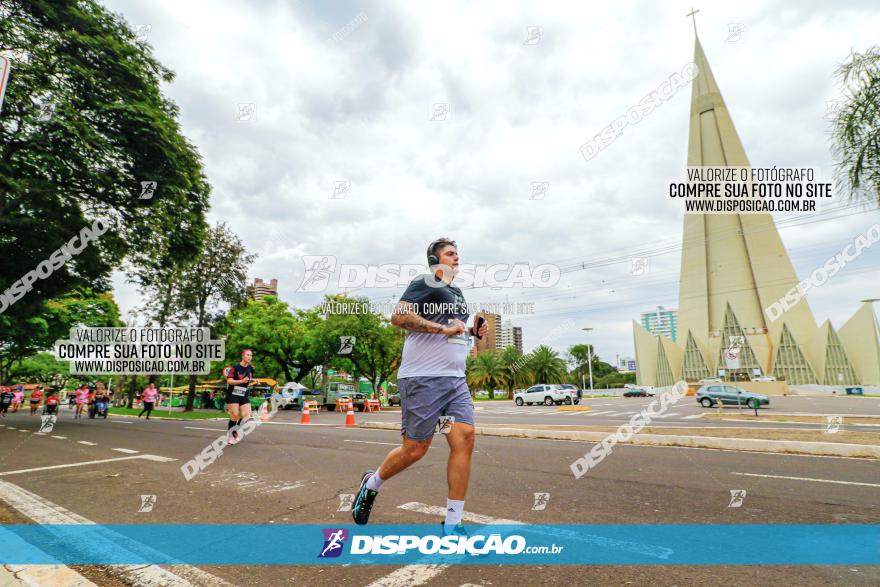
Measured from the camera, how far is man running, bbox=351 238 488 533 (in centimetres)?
291

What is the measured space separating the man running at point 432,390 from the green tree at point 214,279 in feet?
90.4

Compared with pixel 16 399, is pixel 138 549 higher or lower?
higher

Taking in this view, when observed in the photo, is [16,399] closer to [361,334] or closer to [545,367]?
[361,334]

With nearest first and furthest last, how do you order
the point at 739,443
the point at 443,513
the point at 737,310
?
the point at 443,513, the point at 739,443, the point at 737,310

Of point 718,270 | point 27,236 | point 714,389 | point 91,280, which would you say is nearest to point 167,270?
point 91,280

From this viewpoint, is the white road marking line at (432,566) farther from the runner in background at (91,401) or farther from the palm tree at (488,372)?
the palm tree at (488,372)

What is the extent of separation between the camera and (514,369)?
62.2 m

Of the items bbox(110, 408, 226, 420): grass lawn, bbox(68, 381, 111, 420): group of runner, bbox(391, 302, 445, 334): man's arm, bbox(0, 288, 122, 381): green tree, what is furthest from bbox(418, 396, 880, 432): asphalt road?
bbox(0, 288, 122, 381): green tree

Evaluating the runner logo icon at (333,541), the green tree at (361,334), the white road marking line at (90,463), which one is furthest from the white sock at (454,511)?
the green tree at (361,334)

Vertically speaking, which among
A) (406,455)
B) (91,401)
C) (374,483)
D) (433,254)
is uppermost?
(433,254)

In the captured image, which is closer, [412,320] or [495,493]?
[412,320]

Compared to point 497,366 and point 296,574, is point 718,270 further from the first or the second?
point 296,574

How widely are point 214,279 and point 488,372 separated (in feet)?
136

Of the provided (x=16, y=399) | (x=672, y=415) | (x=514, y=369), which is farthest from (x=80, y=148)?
(x=514, y=369)
